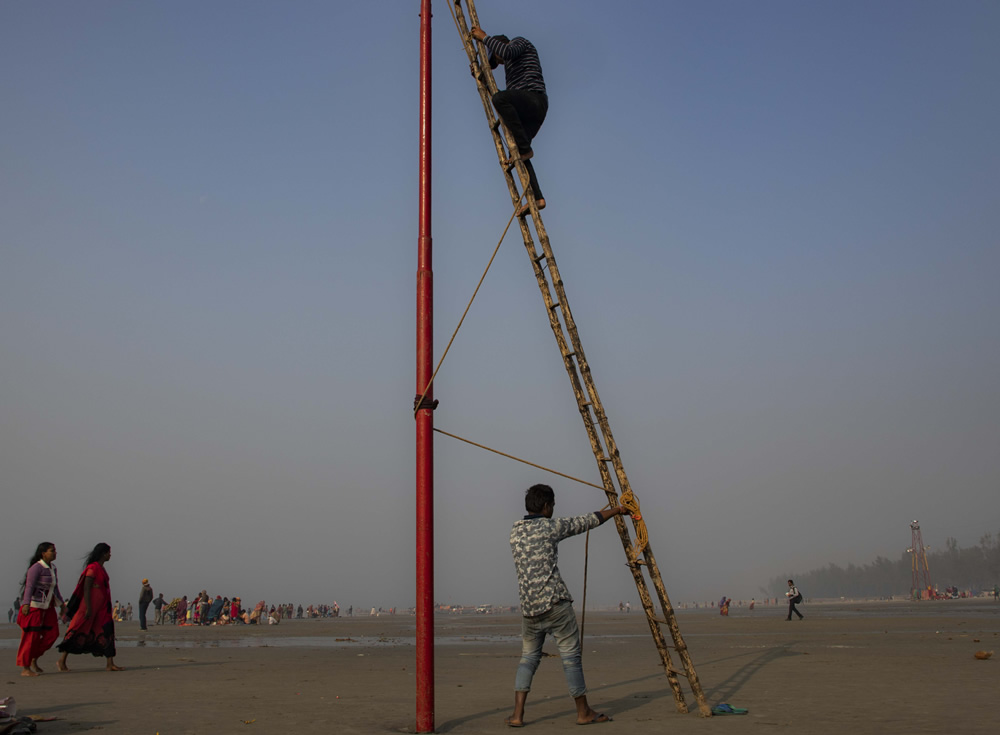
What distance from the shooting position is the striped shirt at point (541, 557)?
6.08 m

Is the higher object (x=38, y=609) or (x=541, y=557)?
(x=541, y=557)

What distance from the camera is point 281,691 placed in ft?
26.6

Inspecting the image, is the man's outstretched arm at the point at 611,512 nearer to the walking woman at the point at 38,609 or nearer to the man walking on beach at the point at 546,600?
the man walking on beach at the point at 546,600

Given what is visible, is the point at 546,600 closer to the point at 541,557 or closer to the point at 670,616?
the point at 541,557

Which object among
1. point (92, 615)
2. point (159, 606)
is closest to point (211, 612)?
point (159, 606)

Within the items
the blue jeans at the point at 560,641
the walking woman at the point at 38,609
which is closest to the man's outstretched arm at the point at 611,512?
the blue jeans at the point at 560,641

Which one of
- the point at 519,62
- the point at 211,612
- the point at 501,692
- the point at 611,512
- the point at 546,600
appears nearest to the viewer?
the point at 546,600

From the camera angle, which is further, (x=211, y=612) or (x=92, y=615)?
(x=211, y=612)

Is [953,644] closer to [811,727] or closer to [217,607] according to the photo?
[811,727]

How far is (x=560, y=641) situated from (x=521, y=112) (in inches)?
197

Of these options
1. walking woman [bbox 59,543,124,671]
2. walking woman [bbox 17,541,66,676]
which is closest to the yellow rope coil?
walking woman [bbox 59,543,124,671]

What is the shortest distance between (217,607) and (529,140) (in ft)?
104

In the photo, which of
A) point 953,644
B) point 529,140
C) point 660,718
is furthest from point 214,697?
point 953,644

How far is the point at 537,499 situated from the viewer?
6488mm
